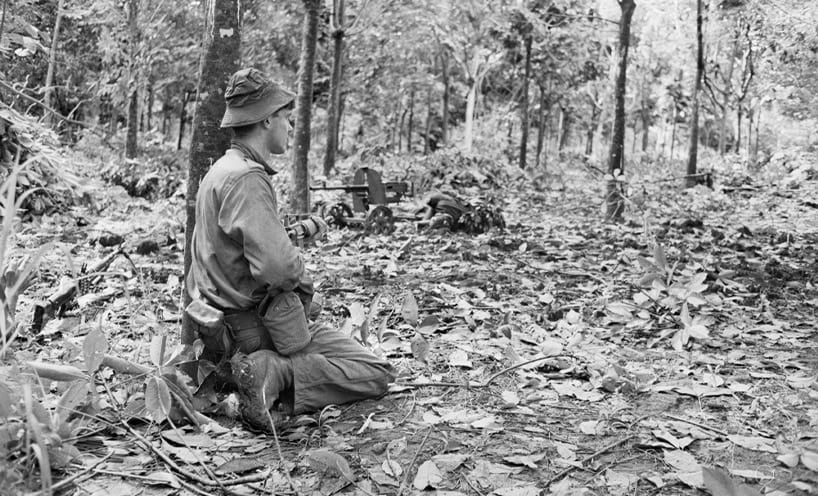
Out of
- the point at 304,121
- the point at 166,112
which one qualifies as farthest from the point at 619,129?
the point at 166,112

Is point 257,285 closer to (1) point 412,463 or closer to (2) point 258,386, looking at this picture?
(2) point 258,386

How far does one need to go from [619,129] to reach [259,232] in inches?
403

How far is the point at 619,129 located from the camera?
40.5ft

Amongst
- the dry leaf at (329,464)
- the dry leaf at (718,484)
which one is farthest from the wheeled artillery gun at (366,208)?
the dry leaf at (718,484)

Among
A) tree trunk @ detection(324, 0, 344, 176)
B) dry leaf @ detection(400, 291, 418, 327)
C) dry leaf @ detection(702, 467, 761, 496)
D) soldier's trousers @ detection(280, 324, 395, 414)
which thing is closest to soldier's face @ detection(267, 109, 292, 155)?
soldier's trousers @ detection(280, 324, 395, 414)

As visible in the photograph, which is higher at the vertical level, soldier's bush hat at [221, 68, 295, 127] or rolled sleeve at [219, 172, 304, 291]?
soldier's bush hat at [221, 68, 295, 127]

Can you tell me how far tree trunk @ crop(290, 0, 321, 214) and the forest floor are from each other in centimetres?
175

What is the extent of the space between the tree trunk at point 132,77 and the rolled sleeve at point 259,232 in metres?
17.3

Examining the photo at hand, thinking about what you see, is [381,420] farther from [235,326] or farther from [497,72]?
[497,72]

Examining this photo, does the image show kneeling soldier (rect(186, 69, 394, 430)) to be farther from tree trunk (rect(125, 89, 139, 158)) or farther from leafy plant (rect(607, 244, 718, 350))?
tree trunk (rect(125, 89, 139, 158))

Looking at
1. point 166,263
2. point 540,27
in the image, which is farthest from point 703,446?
point 540,27

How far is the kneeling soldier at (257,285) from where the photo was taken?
348cm

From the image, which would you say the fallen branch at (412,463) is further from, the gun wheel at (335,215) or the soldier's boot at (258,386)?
the gun wheel at (335,215)

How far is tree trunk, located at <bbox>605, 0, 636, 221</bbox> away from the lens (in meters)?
12.0
